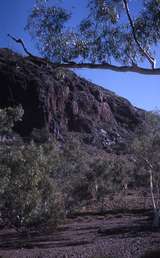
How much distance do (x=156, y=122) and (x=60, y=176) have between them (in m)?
9.31

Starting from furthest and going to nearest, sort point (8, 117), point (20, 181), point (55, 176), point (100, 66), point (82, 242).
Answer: point (55, 176), point (82, 242), point (20, 181), point (8, 117), point (100, 66)

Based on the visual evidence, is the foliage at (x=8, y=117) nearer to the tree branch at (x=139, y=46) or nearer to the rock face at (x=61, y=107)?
the tree branch at (x=139, y=46)

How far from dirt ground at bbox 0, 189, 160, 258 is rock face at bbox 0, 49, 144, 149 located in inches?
2616

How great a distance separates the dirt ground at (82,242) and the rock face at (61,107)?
66.4 meters

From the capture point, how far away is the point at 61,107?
401 ft

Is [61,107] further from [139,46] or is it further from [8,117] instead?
[139,46]

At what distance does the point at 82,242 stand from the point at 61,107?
98.3 metres

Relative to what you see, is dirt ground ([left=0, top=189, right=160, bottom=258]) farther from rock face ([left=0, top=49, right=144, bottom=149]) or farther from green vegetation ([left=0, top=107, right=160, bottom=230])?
rock face ([left=0, top=49, right=144, bottom=149])

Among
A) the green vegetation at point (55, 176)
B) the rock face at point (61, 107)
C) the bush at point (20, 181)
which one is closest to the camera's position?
the bush at point (20, 181)

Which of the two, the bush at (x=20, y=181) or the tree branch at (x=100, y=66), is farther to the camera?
the bush at (x=20, y=181)

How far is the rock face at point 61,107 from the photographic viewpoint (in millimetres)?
107750

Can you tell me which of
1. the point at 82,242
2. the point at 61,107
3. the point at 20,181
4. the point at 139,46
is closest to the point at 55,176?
the point at 82,242

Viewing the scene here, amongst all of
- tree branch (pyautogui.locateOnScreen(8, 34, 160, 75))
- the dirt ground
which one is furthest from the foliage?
the dirt ground

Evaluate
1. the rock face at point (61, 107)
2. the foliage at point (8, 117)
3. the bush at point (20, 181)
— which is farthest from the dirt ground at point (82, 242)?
the rock face at point (61, 107)
